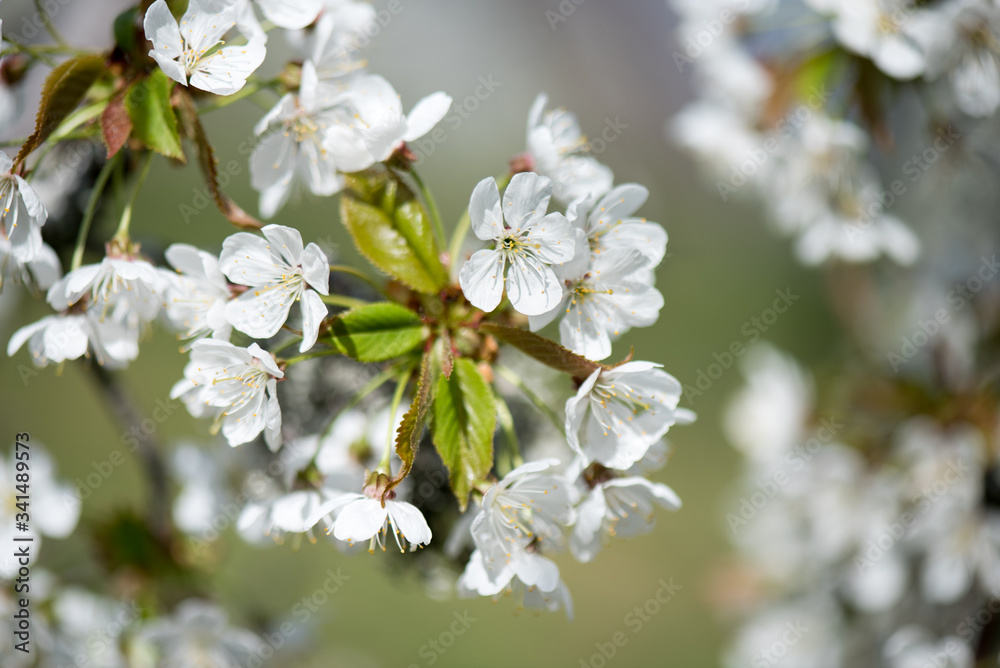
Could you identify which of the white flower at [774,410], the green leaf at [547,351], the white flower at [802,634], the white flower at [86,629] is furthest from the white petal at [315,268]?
the white flower at [802,634]

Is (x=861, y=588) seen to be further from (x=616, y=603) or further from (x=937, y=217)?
(x=616, y=603)

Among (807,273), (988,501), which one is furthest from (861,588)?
(807,273)

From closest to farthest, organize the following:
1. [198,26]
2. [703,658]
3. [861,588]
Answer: [198,26], [861,588], [703,658]

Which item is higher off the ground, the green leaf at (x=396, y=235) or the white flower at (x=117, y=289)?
the green leaf at (x=396, y=235)

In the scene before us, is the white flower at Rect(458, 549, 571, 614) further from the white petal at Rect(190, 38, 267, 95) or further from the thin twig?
the thin twig

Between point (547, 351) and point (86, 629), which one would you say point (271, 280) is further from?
point (86, 629)

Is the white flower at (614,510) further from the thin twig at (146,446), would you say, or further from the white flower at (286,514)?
the thin twig at (146,446)

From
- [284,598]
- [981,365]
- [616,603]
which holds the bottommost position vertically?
[616,603]

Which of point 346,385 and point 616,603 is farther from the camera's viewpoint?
point 616,603
